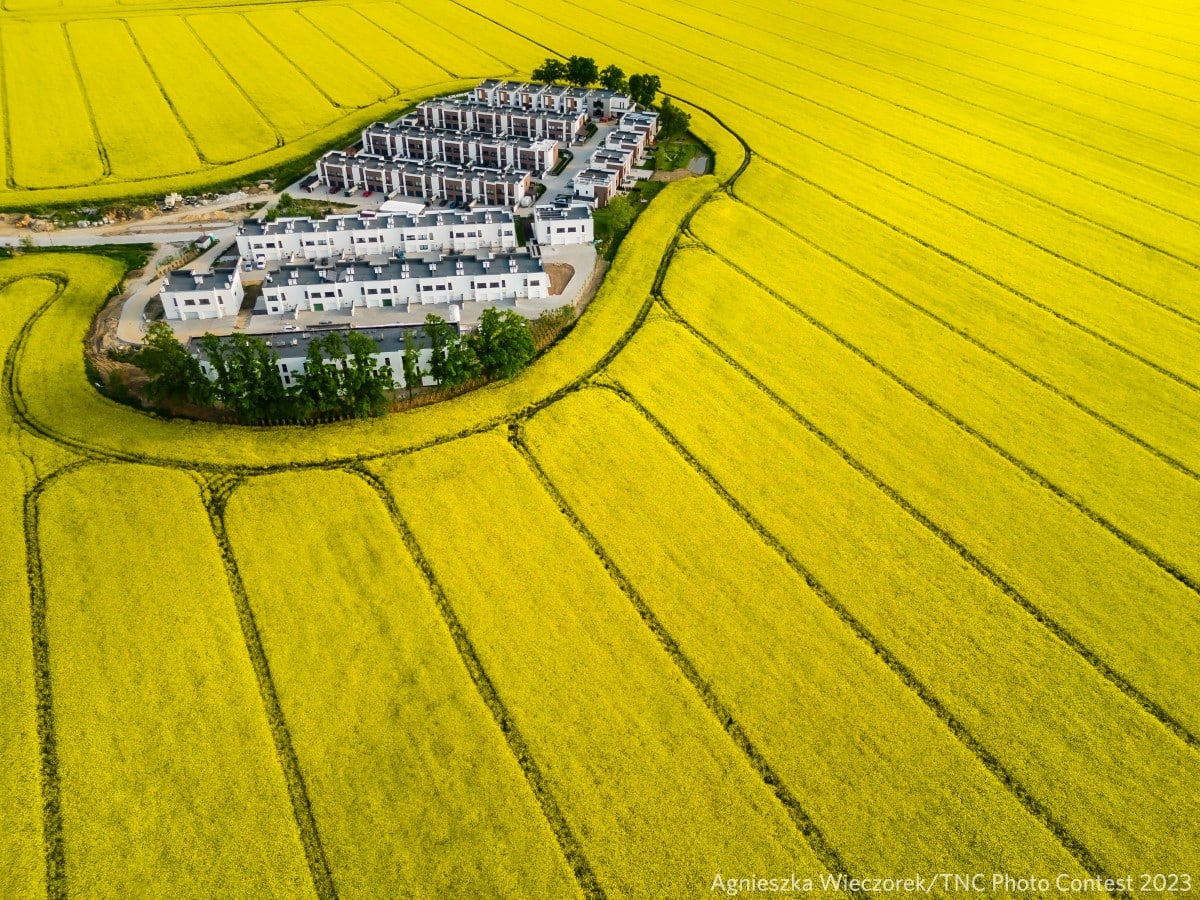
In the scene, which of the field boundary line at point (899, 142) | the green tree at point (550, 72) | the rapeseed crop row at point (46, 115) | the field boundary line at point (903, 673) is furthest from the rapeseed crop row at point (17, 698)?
the field boundary line at point (899, 142)

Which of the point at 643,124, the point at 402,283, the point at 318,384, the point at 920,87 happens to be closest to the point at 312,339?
the point at 318,384

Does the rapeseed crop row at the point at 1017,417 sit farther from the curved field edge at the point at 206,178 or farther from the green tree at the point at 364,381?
the curved field edge at the point at 206,178

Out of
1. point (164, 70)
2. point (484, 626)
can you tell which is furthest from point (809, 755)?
point (164, 70)

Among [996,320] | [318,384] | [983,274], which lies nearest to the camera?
[318,384]

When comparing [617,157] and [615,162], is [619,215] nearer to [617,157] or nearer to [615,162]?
[615,162]

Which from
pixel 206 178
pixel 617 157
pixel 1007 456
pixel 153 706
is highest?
pixel 617 157

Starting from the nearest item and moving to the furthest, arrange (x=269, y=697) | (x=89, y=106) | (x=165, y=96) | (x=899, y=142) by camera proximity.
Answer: (x=269, y=697) < (x=899, y=142) < (x=89, y=106) < (x=165, y=96)

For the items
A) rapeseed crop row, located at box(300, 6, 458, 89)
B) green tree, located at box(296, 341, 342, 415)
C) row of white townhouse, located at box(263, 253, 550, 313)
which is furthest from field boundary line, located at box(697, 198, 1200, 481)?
rapeseed crop row, located at box(300, 6, 458, 89)

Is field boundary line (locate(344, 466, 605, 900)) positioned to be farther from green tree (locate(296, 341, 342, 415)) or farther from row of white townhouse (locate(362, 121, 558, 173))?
row of white townhouse (locate(362, 121, 558, 173))
